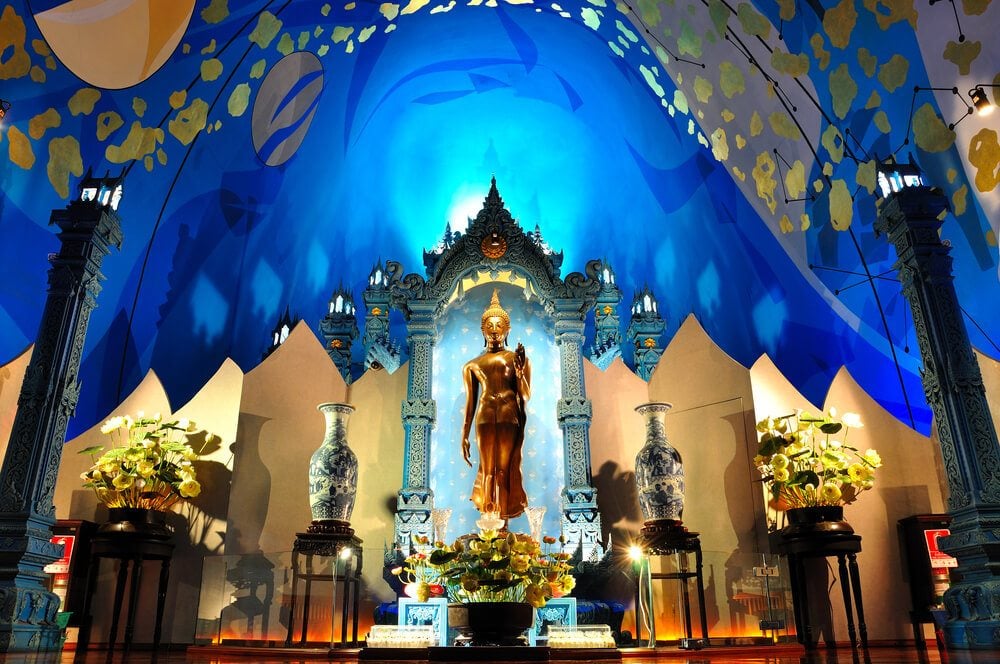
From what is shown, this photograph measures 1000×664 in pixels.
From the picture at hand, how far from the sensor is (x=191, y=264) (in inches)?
334

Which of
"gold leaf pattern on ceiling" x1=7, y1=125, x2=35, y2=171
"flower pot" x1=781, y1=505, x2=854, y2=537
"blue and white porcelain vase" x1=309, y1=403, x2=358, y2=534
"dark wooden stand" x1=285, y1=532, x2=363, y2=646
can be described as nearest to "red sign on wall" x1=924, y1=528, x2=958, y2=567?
"flower pot" x1=781, y1=505, x2=854, y2=537

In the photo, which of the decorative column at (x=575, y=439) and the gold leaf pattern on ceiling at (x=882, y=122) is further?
the decorative column at (x=575, y=439)

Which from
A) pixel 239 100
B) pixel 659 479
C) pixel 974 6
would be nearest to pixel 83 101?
pixel 239 100

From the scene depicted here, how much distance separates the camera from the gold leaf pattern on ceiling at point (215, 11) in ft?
24.5

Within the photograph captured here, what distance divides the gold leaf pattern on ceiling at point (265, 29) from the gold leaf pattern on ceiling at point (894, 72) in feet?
21.5

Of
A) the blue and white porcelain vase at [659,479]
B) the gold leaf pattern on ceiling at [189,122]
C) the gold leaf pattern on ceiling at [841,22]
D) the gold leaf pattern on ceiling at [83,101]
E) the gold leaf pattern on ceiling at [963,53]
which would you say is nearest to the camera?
the gold leaf pattern on ceiling at [963,53]

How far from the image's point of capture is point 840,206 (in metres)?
7.68

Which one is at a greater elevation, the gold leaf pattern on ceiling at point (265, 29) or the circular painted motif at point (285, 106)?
the gold leaf pattern on ceiling at point (265, 29)

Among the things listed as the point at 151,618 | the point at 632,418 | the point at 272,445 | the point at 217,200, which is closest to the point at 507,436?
the point at 632,418

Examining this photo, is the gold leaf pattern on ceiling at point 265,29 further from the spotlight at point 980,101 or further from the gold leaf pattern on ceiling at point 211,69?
the spotlight at point 980,101

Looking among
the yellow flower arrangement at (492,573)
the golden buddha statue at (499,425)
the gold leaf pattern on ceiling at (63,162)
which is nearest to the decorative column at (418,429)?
the golden buddha statue at (499,425)

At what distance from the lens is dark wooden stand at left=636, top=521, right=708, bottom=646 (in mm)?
5930

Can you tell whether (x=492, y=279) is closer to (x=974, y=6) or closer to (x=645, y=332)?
(x=645, y=332)

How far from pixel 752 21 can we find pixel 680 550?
5636mm
